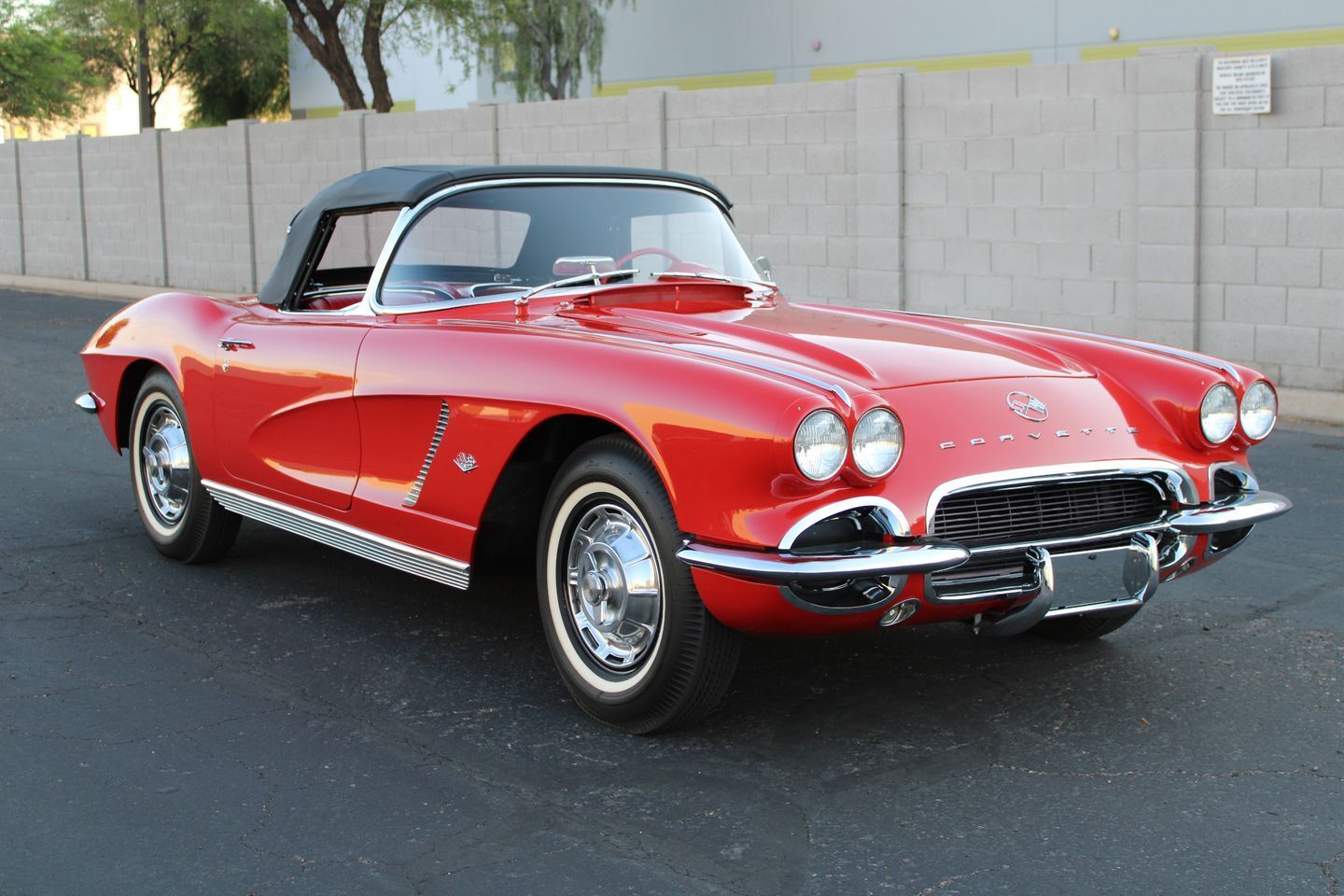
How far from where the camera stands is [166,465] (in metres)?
5.87

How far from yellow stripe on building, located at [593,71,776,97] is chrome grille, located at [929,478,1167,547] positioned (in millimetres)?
29367

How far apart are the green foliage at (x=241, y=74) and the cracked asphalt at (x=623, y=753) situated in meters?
45.9

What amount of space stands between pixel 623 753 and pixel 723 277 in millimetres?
1919

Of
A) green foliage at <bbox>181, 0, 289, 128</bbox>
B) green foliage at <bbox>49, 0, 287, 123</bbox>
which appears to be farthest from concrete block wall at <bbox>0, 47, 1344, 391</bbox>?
green foliage at <bbox>181, 0, 289, 128</bbox>

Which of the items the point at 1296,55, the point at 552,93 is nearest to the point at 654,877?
the point at 1296,55

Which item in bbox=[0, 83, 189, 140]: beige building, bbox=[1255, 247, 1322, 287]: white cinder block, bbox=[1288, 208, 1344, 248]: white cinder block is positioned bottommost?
bbox=[1255, 247, 1322, 287]: white cinder block

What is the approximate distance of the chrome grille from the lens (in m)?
3.72

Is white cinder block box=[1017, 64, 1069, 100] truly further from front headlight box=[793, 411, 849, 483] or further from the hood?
front headlight box=[793, 411, 849, 483]

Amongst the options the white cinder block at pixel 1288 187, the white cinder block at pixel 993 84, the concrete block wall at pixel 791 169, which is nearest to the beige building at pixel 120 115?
the concrete block wall at pixel 791 169

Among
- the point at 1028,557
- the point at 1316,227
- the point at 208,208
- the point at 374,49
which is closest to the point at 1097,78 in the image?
the point at 1316,227

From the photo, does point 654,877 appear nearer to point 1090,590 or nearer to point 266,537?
point 1090,590

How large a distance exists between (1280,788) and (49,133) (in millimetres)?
56960

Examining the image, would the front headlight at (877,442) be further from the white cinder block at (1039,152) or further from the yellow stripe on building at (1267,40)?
the yellow stripe on building at (1267,40)

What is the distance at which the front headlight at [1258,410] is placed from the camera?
4297mm
